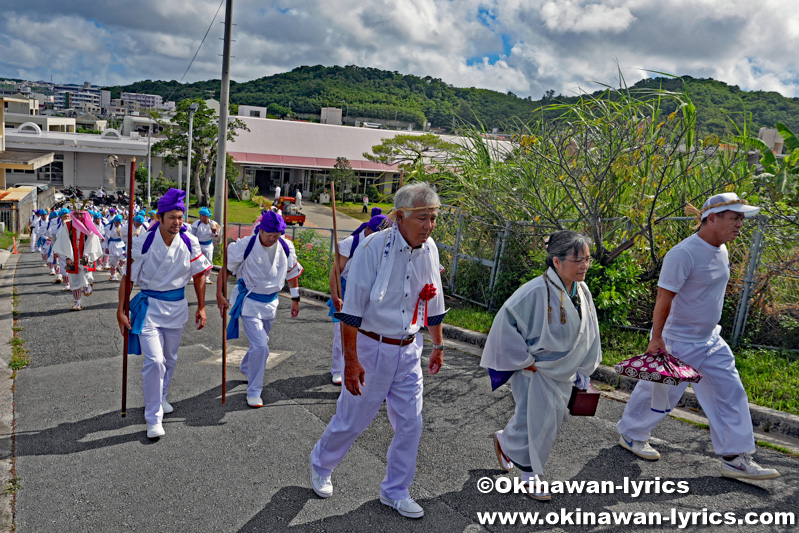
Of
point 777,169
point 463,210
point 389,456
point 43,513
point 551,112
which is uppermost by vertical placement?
point 551,112

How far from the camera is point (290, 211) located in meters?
34.6

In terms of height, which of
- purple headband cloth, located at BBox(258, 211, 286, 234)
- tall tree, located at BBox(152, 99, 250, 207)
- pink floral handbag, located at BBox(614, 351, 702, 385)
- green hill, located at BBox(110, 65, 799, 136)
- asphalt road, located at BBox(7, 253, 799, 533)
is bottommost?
asphalt road, located at BBox(7, 253, 799, 533)

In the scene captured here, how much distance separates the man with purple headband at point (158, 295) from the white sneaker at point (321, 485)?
150 cm

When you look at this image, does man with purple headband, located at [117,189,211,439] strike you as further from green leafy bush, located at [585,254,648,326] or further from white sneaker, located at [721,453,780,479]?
green leafy bush, located at [585,254,648,326]

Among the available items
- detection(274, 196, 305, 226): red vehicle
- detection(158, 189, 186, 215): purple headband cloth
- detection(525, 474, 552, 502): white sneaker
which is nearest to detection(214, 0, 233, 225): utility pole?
detection(158, 189, 186, 215): purple headband cloth

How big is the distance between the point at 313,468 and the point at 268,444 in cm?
84

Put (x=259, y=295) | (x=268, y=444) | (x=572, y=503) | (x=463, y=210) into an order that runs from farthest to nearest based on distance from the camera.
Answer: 1. (x=463, y=210)
2. (x=259, y=295)
3. (x=268, y=444)
4. (x=572, y=503)

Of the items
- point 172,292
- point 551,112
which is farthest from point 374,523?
point 551,112

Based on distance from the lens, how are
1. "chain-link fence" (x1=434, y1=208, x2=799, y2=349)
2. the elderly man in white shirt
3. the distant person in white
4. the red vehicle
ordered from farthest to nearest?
the red vehicle < the distant person in white < "chain-link fence" (x1=434, y1=208, x2=799, y2=349) < the elderly man in white shirt

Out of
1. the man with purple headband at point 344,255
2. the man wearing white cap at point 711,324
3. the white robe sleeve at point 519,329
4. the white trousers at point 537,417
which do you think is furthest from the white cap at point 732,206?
the man with purple headband at point 344,255

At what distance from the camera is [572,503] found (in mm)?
4109

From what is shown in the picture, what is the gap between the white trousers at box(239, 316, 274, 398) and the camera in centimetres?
577

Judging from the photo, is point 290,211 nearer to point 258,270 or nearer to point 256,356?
point 258,270

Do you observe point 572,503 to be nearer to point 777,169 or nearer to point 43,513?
point 43,513
